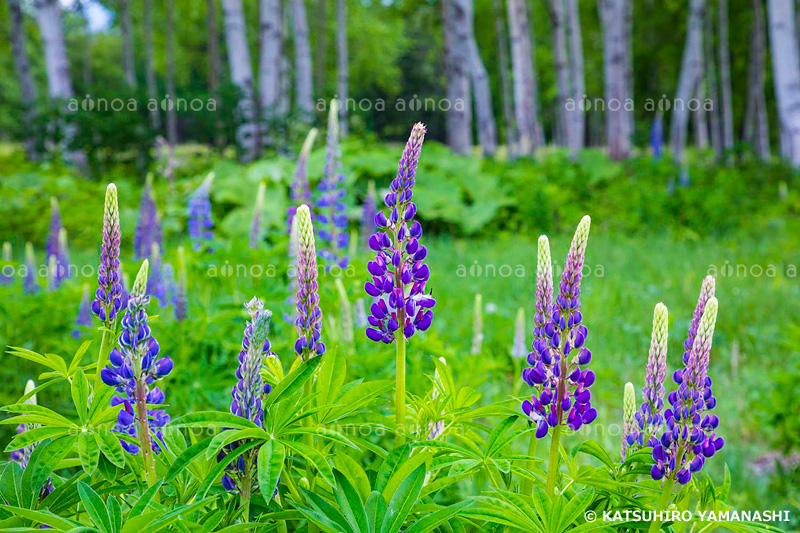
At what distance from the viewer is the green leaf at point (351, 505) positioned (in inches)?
41.9

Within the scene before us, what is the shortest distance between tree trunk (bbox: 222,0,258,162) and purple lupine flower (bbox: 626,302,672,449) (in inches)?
439

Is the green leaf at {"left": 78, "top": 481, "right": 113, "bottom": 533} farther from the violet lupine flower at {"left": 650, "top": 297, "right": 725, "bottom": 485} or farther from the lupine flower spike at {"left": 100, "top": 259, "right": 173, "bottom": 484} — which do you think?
the violet lupine flower at {"left": 650, "top": 297, "right": 725, "bottom": 485}

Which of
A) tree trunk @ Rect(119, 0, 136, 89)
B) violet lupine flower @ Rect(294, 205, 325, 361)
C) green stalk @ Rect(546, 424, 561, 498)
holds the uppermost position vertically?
tree trunk @ Rect(119, 0, 136, 89)

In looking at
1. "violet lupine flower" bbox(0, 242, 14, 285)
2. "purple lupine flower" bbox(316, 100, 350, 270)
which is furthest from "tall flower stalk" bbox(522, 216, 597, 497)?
"violet lupine flower" bbox(0, 242, 14, 285)

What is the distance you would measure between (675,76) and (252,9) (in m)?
19.9

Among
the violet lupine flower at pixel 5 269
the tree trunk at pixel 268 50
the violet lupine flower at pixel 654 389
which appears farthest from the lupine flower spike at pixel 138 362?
the tree trunk at pixel 268 50

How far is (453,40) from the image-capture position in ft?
36.3

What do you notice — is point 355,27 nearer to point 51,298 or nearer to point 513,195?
point 513,195

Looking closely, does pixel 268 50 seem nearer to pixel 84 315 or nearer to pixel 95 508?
pixel 84 315

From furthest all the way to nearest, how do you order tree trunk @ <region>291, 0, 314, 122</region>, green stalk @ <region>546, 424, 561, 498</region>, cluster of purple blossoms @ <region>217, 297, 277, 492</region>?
tree trunk @ <region>291, 0, 314, 122</region>
green stalk @ <region>546, 424, 561, 498</region>
cluster of purple blossoms @ <region>217, 297, 277, 492</region>

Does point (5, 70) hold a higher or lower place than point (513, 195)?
higher

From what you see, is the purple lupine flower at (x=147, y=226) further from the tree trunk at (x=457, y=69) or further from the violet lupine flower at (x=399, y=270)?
the tree trunk at (x=457, y=69)

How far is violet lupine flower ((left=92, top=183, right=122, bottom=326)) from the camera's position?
1251 millimetres

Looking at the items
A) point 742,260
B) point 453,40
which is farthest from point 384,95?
point 742,260
